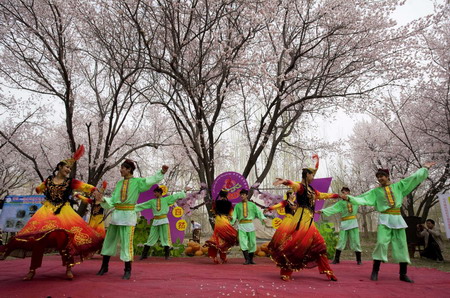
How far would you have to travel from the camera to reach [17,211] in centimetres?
1053

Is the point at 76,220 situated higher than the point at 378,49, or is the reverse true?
the point at 378,49

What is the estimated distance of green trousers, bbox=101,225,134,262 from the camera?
15.6 ft

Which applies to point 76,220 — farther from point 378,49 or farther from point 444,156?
point 444,156

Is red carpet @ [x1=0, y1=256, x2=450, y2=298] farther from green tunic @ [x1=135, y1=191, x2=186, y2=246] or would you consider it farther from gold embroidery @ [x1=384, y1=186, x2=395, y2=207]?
green tunic @ [x1=135, y1=191, x2=186, y2=246]

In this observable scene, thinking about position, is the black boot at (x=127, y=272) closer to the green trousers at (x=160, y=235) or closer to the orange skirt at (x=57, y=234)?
the orange skirt at (x=57, y=234)

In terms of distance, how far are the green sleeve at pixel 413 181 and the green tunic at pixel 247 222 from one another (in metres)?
3.53

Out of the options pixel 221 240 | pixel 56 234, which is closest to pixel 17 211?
pixel 221 240

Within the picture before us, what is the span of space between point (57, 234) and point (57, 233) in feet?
0.05

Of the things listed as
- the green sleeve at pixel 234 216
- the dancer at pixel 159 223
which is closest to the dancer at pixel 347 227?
the green sleeve at pixel 234 216

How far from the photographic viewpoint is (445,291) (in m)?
3.96

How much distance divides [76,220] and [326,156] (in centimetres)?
1143

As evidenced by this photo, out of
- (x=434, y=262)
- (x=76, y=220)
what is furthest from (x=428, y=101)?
(x=76, y=220)

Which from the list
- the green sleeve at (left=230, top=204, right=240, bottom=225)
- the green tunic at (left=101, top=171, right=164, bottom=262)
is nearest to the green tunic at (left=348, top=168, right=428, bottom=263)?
the green sleeve at (left=230, top=204, right=240, bottom=225)

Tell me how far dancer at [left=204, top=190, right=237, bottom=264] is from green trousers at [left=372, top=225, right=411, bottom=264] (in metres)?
3.36
